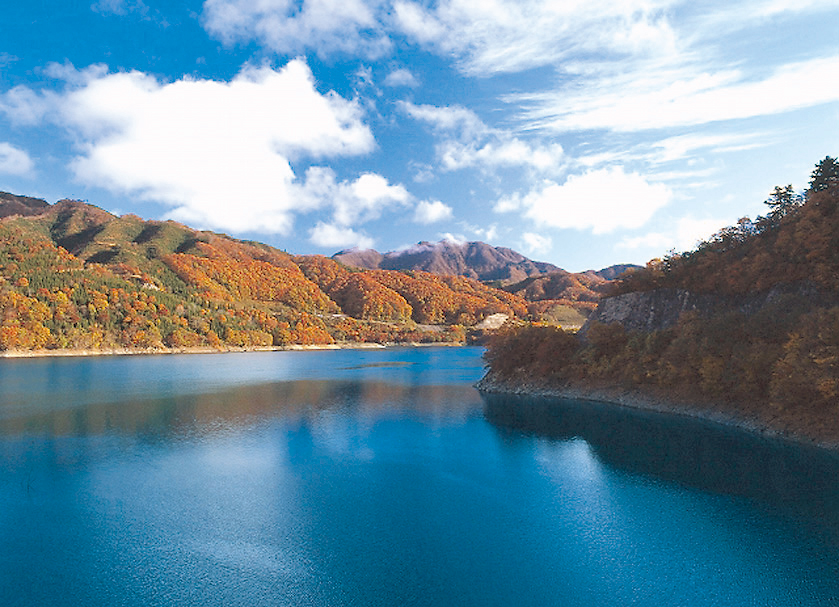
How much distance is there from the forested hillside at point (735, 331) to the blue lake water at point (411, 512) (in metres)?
3.99

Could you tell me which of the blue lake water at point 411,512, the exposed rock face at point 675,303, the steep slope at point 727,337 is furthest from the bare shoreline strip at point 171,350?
the exposed rock face at point 675,303

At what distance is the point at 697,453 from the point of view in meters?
32.1

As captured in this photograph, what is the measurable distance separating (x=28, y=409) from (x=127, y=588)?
43.3 metres

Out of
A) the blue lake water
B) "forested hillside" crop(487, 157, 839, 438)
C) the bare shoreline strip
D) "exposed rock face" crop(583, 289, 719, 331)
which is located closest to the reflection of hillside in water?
the blue lake water

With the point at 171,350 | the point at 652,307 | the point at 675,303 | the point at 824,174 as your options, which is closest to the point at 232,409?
the point at 652,307

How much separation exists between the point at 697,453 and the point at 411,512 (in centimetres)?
2054

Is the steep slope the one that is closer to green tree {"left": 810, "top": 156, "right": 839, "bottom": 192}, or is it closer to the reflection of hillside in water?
green tree {"left": 810, "top": 156, "right": 839, "bottom": 192}

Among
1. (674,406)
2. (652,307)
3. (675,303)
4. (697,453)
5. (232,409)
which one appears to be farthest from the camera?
(652,307)

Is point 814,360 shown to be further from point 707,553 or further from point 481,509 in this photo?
point 481,509

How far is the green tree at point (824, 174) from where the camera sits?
151ft

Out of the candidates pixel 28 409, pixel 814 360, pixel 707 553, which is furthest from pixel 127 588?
pixel 28 409

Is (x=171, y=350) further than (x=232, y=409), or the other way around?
(x=171, y=350)

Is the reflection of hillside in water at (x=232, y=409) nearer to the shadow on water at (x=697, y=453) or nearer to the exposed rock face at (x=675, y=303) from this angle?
the shadow on water at (x=697, y=453)

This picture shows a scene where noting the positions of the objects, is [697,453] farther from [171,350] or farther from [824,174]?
[171,350]
